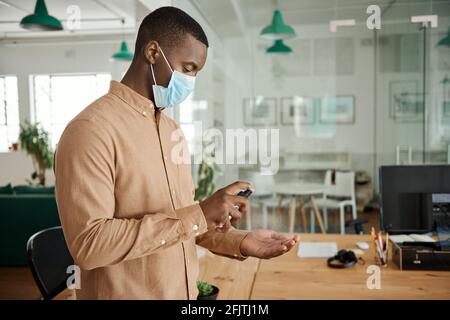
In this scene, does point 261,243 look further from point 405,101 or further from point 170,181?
point 405,101

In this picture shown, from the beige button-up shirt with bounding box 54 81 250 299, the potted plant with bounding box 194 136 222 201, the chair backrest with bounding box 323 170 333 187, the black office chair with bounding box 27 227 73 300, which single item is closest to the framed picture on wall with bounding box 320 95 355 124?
the chair backrest with bounding box 323 170 333 187

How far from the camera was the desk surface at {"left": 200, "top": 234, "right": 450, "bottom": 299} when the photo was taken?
1.19 meters

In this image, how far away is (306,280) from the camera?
54.1 inches

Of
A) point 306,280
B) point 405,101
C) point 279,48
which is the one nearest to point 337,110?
point 405,101

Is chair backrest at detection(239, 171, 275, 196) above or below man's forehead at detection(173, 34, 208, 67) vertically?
below

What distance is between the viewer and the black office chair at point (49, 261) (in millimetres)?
1284

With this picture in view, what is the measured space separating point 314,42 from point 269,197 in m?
2.35

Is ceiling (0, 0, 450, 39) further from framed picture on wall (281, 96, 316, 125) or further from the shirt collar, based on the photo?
framed picture on wall (281, 96, 316, 125)

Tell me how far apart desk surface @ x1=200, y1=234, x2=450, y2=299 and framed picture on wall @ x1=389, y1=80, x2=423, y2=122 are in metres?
2.31

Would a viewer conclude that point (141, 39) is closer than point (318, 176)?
Yes

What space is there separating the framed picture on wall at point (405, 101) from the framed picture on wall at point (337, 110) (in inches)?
14.6

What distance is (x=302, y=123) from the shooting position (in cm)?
415
